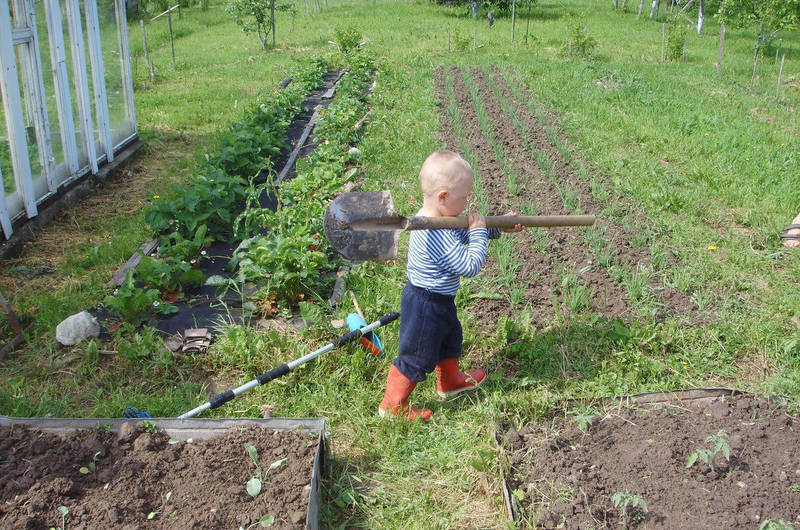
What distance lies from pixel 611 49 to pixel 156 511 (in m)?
18.5

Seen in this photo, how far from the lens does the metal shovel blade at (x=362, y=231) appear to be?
10.6 ft

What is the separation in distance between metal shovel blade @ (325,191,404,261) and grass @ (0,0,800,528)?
901 millimetres

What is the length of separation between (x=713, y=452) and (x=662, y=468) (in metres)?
0.24

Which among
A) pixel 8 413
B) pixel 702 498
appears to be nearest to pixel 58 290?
pixel 8 413

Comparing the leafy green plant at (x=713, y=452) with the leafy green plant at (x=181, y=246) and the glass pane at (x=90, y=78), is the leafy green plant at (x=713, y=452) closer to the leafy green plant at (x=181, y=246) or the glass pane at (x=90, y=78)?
the leafy green plant at (x=181, y=246)

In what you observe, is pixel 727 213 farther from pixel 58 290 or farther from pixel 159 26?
pixel 159 26

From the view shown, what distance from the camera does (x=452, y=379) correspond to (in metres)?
3.71

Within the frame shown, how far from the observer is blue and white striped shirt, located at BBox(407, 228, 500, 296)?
10.5 feet

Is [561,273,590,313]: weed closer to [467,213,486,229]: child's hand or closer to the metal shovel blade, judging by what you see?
[467,213,486,229]: child's hand

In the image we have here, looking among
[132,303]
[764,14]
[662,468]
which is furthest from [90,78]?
[764,14]

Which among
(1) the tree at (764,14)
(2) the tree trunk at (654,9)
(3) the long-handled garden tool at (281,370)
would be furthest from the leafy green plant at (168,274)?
(2) the tree trunk at (654,9)

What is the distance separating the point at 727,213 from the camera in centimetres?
615

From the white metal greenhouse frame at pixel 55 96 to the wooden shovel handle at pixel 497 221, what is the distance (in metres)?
4.12

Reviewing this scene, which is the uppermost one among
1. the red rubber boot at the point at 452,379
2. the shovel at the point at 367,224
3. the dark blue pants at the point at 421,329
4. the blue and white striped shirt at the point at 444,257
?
the shovel at the point at 367,224
